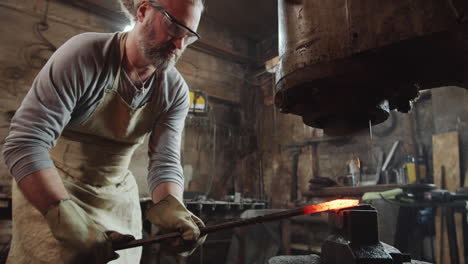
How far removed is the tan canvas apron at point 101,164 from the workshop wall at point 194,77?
10.4 feet

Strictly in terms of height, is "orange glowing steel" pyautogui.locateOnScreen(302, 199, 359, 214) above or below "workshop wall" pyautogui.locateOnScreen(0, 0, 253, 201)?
below

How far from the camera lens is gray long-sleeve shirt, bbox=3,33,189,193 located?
131cm

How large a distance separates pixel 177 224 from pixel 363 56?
3.71ft

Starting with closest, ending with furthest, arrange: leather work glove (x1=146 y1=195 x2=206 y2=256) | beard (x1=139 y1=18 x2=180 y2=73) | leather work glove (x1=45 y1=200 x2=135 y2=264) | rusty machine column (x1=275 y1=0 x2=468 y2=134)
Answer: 1. rusty machine column (x1=275 y1=0 x2=468 y2=134)
2. leather work glove (x1=45 y1=200 x2=135 y2=264)
3. leather work glove (x1=146 y1=195 x2=206 y2=256)
4. beard (x1=139 y1=18 x2=180 y2=73)

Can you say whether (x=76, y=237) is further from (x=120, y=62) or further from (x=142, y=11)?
(x=142, y=11)

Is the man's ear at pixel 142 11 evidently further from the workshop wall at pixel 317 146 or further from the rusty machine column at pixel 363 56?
the workshop wall at pixel 317 146

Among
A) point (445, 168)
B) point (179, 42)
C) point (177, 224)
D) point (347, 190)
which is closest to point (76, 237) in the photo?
point (177, 224)

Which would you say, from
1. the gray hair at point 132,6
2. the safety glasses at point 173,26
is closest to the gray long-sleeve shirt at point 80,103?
the gray hair at point 132,6

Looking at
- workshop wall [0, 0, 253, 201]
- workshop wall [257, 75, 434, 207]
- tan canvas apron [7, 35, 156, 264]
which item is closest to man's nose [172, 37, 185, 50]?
tan canvas apron [7, 35, 156, 264]

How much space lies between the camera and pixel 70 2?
16.5 feet

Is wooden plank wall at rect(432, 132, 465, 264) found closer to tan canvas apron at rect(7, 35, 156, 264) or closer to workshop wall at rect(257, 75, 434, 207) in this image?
workshop wall at rect(257, 75, 434, 207)

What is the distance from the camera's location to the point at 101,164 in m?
1.77

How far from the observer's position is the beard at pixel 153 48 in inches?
62.6

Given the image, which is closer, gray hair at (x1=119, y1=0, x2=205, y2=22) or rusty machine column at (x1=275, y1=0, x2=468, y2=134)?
rusty machine column at (x1=275, y1=0, x2=468, y2=134)
